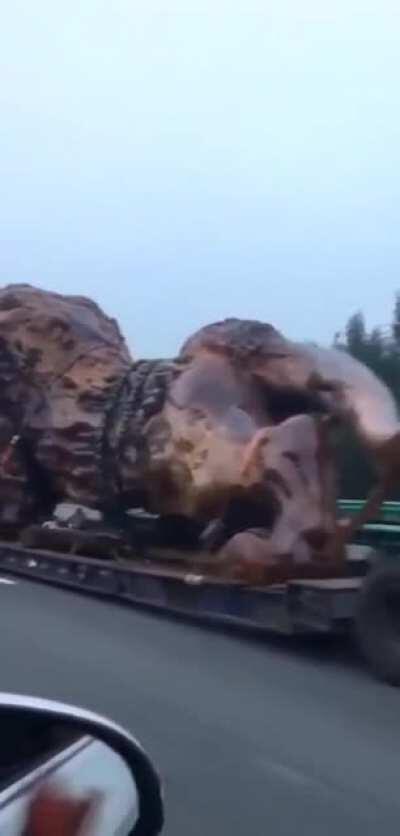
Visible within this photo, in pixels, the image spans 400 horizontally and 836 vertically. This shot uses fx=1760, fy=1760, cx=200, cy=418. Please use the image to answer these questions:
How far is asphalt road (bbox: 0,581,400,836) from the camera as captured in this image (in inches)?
289

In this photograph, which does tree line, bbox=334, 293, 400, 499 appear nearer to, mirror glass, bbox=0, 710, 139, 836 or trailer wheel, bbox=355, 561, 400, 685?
trailer wheel, bbox=355, 561, 400, 685

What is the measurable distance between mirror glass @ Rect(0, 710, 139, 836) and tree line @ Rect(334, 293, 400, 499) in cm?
1324

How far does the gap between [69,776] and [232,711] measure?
7.17 metres

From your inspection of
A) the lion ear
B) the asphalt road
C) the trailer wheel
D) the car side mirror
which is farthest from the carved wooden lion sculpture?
the car side mirror

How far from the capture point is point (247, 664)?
39.3ft

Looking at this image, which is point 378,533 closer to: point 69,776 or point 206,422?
point 206,422

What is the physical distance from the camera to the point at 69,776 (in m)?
2.81

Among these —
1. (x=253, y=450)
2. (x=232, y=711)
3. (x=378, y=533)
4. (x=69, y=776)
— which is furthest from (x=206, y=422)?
(x=69, y=776)

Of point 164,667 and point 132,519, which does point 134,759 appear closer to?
point 164,667

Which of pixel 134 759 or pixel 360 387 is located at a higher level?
pixel 360 387

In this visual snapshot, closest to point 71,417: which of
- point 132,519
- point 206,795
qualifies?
point 132,519

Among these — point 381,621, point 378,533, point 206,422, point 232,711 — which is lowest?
point 232,711

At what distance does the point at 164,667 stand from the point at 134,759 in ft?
29.0

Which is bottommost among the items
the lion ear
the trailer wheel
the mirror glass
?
the trailer wheel
